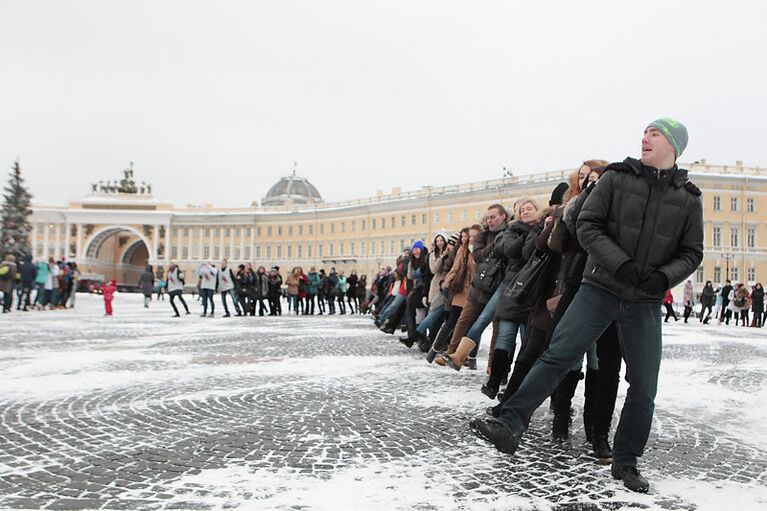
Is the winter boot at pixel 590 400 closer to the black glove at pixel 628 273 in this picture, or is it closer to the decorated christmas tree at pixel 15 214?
the black glove at pixel 628 273

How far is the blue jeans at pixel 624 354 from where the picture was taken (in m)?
3.48

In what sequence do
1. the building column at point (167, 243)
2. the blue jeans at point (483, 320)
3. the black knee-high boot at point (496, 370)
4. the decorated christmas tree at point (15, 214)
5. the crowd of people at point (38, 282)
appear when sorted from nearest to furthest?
the black knee-high boot at point (496, 370) → the blue jeans at point (483, 320) → the crowd of people at point (38, 282) → the decorated christmas tree at point (15, 214) → the building column at point (167, 243)

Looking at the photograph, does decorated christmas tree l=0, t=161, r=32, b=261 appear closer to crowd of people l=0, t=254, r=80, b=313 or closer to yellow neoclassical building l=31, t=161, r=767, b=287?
crowd of people l=0, t=254, r=80, b=313

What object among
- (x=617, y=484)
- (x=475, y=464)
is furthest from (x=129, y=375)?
(x=617, y=484)

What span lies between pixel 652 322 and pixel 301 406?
291 cm

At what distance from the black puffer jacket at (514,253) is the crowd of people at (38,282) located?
18.2m

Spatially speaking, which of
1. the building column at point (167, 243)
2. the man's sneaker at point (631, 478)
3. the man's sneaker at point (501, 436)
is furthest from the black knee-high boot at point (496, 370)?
the building column at point (167, 243)

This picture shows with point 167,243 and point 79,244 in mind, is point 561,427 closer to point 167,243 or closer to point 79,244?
point 167,243

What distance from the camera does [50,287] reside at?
22516mm

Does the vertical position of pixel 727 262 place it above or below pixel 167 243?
below

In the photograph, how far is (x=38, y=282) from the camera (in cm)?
2211

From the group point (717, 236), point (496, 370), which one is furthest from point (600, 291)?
point (717, 236)

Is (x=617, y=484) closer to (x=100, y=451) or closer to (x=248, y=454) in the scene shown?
(x=248, y=454)

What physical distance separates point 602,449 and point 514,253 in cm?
202
